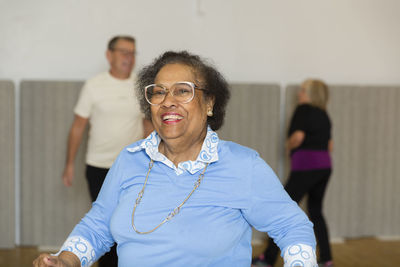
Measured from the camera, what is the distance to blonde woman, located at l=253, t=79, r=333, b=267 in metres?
4.05

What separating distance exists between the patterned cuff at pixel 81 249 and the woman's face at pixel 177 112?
435mm

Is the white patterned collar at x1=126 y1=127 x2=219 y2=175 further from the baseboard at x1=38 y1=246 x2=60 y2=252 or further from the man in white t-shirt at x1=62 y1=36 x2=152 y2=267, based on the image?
the baseboard at x1=38 y1=246 x2=60 y2=252

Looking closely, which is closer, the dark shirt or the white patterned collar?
the white patterned collar

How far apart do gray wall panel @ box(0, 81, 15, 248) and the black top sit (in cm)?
239

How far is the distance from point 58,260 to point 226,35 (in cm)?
365

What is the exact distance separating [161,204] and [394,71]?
4.23 meters

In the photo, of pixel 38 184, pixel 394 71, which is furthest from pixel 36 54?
pixel 394 71

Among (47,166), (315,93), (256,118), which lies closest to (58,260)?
(315,93)

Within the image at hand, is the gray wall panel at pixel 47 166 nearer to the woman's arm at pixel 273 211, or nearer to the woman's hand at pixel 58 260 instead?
the woman's hand at pixel 58 260

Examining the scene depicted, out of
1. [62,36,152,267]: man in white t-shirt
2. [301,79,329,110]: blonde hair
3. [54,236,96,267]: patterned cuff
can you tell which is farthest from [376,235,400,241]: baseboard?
[54,236,96,267]: patterned cuff

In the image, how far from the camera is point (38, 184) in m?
4.77

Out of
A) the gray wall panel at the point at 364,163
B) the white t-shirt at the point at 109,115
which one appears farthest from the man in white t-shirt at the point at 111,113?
the gray wall panel at the point at 364,163

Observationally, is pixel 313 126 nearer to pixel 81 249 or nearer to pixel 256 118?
pixel 256 118

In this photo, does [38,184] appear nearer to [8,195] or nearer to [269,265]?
[8,195]
